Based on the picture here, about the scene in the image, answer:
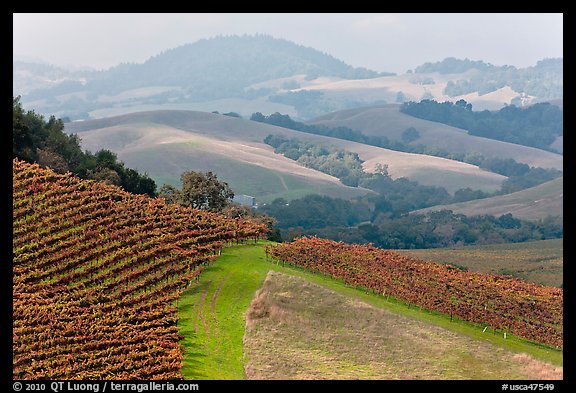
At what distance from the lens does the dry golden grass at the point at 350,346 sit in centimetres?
2822

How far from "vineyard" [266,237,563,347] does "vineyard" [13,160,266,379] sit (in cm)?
Result: 459

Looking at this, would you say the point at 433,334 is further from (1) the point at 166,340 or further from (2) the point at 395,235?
(2) the point at 395,235

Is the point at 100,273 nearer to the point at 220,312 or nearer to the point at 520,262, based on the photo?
the point at 220,312

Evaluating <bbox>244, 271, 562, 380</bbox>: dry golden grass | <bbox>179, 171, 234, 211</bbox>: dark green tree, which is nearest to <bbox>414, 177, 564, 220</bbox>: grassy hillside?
<bbox>179, 171, 234, 211</bbox>: dark green tree

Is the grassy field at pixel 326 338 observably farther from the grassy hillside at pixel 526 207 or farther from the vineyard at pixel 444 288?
the grassy hillside at pixel 526 207

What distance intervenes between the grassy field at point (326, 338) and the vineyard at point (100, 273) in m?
1.12

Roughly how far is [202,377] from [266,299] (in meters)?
7.30

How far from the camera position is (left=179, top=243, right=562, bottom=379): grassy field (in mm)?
28281

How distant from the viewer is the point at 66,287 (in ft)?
109

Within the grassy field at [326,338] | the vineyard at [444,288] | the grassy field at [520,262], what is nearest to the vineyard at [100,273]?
the grassy field at [326,338]

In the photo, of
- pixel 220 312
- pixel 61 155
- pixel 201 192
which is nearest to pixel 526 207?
pixel 61 155

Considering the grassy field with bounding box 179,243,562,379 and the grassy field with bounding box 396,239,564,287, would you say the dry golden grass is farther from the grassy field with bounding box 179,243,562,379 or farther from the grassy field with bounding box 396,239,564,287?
the grassy field with bounding box 396,239,564,287

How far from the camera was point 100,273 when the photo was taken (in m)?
34.9
